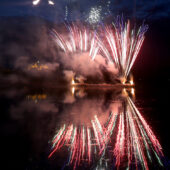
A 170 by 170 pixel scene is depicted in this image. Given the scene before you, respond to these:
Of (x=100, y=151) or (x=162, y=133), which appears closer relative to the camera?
(x=100, y=151)

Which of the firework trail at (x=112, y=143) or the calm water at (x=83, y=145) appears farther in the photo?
the firework trail at (x=112, y=143)

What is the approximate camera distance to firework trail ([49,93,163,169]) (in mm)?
4500

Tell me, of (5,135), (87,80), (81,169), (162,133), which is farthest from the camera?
(87,80)

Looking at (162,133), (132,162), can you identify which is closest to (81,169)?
(132,162)

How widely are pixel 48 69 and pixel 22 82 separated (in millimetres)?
8288

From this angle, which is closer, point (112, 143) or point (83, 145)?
point (83, 145)

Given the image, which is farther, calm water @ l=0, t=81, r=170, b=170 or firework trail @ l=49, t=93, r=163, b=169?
firework trail @ l=49, t=93, r=163, b=169

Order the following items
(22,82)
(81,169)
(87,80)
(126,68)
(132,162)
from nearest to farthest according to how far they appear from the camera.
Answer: (81,169) < (132,162) < (126,68) < (87,80) < (22,82)

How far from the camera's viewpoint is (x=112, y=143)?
581 centimetres

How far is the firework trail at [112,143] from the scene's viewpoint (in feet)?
14.8

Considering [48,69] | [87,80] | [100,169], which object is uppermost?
[48,69]

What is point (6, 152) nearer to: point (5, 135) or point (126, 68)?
point (5, 135)

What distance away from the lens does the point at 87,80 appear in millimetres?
55469

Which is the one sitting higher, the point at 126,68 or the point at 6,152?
the point at 126,68
